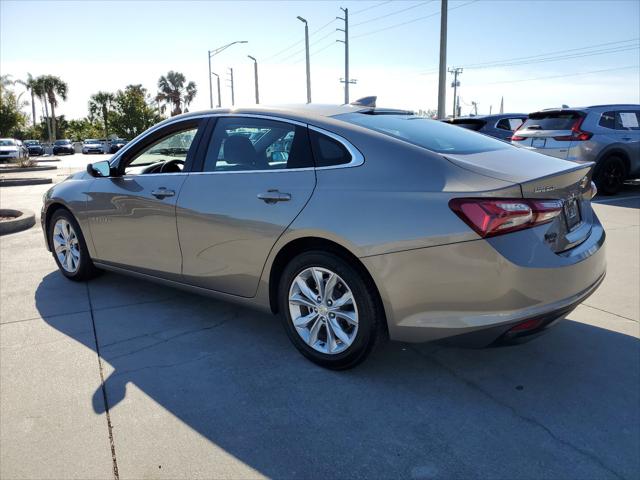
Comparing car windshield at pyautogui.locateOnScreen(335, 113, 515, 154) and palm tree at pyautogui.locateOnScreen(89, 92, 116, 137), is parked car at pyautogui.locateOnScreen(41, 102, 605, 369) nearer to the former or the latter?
car windshield at pyautogui.locateOnScreen(335, 113, 515, 154)

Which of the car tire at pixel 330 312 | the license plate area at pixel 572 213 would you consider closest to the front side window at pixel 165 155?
the car tire at pixel 330 312

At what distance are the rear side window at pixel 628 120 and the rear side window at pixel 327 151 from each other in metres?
9.12

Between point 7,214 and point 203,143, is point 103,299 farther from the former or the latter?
point 7,214

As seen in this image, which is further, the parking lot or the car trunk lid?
the car trunk lid

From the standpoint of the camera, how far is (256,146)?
3410 mm

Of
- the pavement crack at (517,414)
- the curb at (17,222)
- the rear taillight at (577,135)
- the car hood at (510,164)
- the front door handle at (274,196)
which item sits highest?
the rear taillight at (577,135)

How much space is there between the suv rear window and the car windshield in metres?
7.16

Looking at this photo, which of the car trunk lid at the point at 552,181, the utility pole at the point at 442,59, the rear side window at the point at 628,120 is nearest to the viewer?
the car trunk lid at the point at 552,181

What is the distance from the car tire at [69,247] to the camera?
4703 millimetres

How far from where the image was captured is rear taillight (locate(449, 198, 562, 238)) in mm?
2453

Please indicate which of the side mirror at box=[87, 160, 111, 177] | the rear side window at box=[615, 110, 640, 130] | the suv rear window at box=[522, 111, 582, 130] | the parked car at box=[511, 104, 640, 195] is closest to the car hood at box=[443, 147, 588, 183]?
the side mirror at box=[87, 160, 111, 177]

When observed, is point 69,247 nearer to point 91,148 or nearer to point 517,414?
point 517,414

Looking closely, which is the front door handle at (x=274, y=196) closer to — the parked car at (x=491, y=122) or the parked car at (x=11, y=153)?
the parked car at (x=491, y=122)

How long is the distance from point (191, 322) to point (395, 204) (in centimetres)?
201
